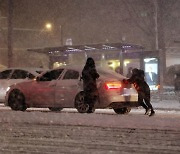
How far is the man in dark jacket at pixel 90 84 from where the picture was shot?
46.8ft

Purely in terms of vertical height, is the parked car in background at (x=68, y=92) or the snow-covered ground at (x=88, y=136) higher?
the parked car in background at (x=68, y=92)

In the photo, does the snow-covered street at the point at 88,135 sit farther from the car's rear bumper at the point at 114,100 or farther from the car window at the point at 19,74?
the car window at the point at 19,74

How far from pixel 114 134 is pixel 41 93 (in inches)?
263

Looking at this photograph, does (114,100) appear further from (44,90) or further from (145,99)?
(44,90)

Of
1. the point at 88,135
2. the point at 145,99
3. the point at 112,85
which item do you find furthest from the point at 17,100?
the point at 88,135

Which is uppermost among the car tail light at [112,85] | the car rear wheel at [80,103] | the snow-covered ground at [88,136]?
the car tail light at [112,85]

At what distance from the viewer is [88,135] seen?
9.81m

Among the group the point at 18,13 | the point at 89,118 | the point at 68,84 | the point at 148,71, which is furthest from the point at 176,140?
the point at 18,13

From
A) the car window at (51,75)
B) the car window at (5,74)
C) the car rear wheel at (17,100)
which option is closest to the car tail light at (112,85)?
the car window at (51,75)

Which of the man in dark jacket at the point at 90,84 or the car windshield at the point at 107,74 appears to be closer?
the man in dark jacket at the point at 90,84

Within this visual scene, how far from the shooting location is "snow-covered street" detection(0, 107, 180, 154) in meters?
8.57

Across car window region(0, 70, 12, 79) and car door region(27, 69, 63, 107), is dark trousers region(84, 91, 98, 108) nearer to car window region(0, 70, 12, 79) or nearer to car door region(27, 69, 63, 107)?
car door region(27, 69, 63, 107)

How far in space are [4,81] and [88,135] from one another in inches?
405

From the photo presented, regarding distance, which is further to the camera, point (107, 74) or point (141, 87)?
point (107, 74)
